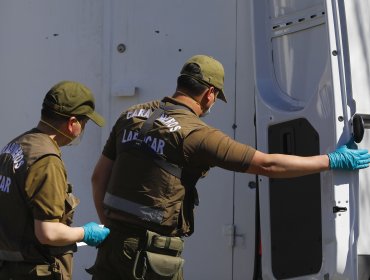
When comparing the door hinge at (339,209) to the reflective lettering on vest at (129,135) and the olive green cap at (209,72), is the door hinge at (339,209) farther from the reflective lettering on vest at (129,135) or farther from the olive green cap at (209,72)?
the reflective lettering on vest at (129,135)

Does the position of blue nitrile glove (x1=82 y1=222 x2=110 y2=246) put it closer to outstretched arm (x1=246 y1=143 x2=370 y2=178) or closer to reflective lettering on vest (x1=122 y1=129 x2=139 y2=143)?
reflective lettering on vest (x1=122 y1=129 x2=139 y2=143)

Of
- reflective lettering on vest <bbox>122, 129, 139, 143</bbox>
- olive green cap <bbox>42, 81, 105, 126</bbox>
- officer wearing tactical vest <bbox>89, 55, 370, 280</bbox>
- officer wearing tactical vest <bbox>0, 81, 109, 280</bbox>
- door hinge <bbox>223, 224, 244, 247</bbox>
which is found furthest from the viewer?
door hinge <bbox>223, 224, 244, 247</bbox>

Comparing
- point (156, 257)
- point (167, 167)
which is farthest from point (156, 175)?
point (156, 257)

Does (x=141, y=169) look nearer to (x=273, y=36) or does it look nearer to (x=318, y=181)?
(x=318, y=181)

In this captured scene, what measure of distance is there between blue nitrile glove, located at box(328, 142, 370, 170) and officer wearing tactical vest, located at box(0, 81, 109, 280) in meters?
1.00

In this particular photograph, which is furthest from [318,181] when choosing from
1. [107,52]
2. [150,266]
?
[107,52]

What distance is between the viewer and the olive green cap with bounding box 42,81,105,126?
2.96 m

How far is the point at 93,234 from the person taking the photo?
305 centimetres

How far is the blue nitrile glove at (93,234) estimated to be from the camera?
9.96 feet

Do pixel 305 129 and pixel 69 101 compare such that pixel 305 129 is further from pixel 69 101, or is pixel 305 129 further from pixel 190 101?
pixel 69 101

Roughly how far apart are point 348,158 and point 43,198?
1265 mm

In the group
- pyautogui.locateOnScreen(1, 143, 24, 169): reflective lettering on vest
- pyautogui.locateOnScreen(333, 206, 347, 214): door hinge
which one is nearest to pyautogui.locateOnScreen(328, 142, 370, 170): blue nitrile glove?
pyautogui.locateOnScreen(333, 206, 347, 214): door hinge

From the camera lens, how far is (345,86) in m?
3.29

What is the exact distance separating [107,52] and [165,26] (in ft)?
1.18
